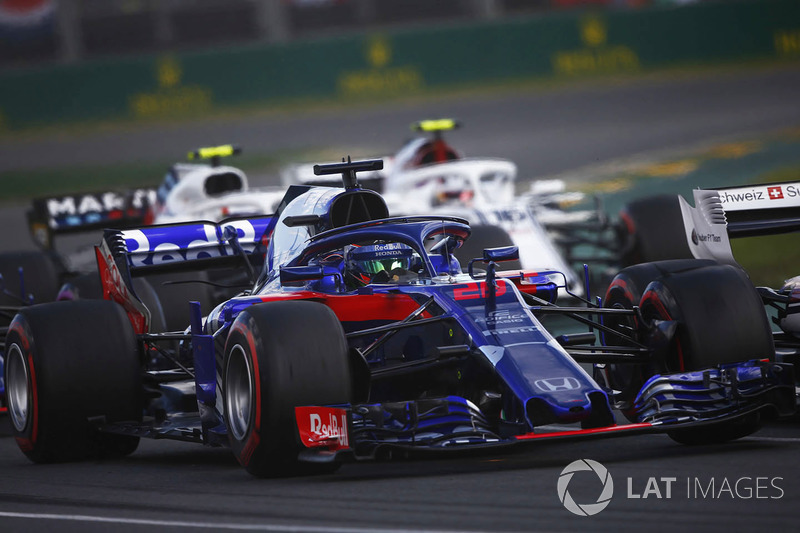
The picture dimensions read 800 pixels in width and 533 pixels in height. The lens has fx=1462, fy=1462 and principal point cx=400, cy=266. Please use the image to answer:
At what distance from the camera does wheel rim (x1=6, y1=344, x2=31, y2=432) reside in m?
10.2

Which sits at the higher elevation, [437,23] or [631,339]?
[437,23]

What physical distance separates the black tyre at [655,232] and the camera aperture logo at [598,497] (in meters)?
7.75

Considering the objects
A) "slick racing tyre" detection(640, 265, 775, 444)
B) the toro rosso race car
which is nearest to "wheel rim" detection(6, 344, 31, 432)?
the toro rosso race car

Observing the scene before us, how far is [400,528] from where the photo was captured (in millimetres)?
6227

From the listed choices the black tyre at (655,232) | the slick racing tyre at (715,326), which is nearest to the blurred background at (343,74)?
the black tyre at (655,232)

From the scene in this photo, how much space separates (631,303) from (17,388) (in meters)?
4.37

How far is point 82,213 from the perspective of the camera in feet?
58.3

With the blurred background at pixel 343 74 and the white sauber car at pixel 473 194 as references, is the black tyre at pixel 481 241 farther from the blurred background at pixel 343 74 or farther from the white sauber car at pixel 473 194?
the blurred background at pixel 343 74

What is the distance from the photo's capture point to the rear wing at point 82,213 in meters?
17.7

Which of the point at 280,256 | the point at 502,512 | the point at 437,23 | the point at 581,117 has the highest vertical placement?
the point at 437,23

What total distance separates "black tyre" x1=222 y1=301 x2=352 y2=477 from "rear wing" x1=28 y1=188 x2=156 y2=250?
10.0 metres

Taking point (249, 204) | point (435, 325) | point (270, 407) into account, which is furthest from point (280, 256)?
point (249, 204)

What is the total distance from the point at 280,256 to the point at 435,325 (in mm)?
1695

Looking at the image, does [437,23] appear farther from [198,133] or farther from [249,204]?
[249,204]
